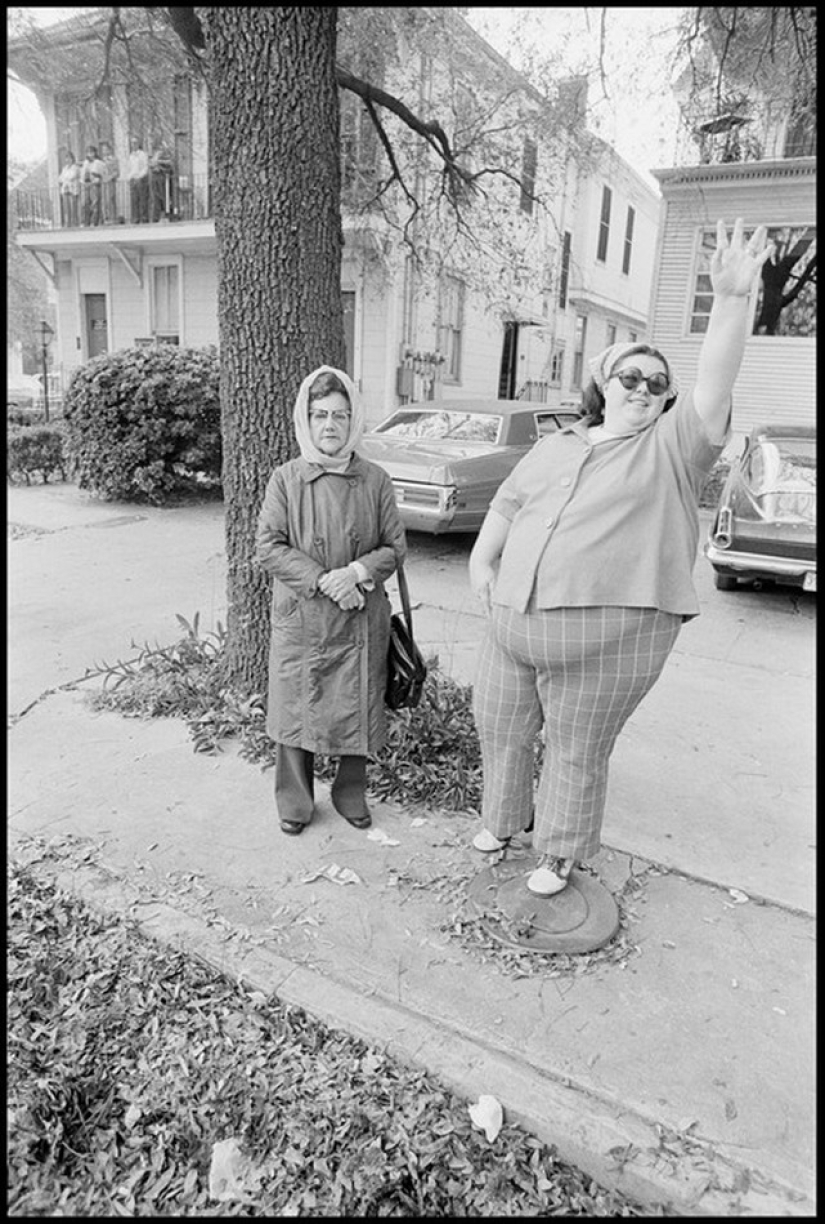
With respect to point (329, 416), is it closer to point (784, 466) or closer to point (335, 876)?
point (335, 876)

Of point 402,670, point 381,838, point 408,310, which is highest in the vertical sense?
point 408,310

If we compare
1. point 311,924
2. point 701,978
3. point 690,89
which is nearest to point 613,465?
point 701,978

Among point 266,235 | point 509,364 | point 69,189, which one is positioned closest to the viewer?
point 266,235

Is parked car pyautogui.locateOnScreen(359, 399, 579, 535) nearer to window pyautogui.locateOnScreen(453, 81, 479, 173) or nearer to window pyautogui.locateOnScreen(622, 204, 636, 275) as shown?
window pyautogui.locateOnScreen(453, 81, 479, 173)

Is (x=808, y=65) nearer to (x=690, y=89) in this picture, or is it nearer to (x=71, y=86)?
(x=690, y=89)

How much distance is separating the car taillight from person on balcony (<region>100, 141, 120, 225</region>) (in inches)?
529

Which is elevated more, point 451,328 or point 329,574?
point 451,328

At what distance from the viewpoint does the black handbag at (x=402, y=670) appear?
3.23 m

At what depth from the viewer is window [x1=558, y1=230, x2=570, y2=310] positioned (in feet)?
59.4

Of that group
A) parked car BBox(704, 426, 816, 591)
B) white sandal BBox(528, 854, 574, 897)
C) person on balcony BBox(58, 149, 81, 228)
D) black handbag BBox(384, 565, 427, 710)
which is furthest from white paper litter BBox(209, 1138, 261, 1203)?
person on balcony BBox(58, 149, 81, 228)

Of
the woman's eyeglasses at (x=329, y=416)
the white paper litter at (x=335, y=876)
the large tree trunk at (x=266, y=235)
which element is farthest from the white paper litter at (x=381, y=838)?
the woman's eyeglasses at (x=329, y=416)

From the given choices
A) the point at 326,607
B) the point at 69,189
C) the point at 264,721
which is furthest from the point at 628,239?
the point at 326,607

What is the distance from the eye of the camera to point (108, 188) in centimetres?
1577

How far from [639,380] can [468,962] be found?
179cm
